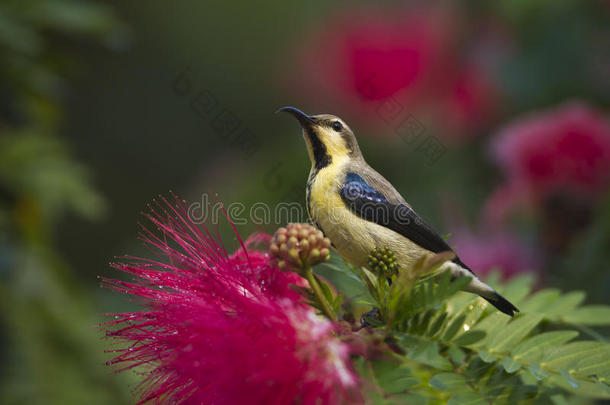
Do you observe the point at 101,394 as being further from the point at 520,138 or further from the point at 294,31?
the point at 294,31

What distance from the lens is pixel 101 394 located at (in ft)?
6.57

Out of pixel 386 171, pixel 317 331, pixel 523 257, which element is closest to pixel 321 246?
pixel 317 331

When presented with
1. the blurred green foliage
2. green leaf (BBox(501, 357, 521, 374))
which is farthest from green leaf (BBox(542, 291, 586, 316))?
the blurred green foliage

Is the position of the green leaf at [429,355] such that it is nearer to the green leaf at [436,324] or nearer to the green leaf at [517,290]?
the green leaf at [436,324]

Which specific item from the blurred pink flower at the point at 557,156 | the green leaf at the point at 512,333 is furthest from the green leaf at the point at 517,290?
the blurred pink flower at the point at 557,156

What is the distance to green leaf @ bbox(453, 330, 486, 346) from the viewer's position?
966mm

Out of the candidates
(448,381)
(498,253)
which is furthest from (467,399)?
(498,253)

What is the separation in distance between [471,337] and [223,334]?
433mm

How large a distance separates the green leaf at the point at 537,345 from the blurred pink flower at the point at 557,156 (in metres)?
1.18

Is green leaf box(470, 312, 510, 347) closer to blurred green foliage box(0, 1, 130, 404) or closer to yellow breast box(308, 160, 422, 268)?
yellow breast box(308, 160, 422, 268)

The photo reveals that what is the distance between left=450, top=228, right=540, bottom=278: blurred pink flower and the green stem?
3.84 ft

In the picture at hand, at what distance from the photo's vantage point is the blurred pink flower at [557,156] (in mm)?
2062

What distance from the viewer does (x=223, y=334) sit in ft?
3.00

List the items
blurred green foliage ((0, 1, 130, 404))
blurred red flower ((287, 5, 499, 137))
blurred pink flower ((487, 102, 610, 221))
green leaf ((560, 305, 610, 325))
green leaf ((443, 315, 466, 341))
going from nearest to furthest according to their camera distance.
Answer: green leaf ((443, 315, 466, 341)) < green leaf ((560, 305, 610, 325)) < blurred green foliage ((0, 1, 130, 404)) < blurred pink flower ((487, 102, 610, 221)) < blurred red flower ((287, 5, 499, 137))
